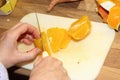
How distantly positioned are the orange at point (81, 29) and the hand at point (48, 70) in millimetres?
121

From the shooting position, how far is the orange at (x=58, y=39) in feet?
A: 2.73

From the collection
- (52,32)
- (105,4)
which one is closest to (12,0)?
(52,32)

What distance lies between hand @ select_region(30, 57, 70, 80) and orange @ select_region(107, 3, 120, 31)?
Result: 8.6 inches

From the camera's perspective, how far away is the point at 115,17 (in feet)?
Answer: 2.70

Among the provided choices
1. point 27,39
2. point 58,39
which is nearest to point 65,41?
point 58,39

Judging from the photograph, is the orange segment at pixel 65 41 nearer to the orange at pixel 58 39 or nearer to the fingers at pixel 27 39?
the orange at pixel 58 39

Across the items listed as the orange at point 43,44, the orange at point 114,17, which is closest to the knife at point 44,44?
the orange at point 43,44

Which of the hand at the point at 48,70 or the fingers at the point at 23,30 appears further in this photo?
the fingers at the point at 23,30

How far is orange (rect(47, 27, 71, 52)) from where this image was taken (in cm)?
83

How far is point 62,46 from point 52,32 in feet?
0.20

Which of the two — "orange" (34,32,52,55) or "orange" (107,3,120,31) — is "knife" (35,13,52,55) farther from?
"orange" (107,3,120,31)

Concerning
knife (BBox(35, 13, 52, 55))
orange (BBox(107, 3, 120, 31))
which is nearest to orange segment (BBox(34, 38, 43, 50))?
knife (BBox(35, 13, 52, 55))

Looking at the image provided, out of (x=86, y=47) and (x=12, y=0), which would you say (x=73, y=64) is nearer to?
(x=86, y=47)

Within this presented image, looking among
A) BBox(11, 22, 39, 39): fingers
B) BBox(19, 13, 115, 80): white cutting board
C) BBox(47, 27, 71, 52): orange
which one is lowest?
BBox(19, 13, 115, 80): white cutting board
